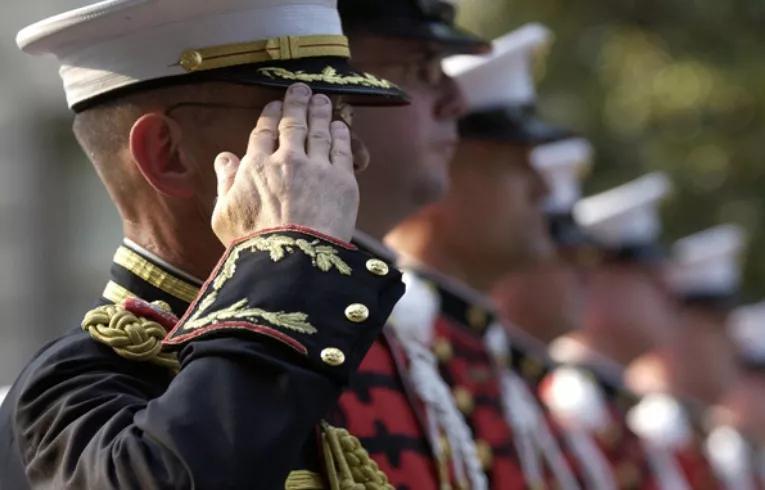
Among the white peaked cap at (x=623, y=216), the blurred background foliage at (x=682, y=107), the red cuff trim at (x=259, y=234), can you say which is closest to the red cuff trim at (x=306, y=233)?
the red cuff trim at (x=259, y=234)

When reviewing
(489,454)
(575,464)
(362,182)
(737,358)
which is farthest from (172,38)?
(737,358)

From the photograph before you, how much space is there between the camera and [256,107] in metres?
3.44

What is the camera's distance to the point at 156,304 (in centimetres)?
344

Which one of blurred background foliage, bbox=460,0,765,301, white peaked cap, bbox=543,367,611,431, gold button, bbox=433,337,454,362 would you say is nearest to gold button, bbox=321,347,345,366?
gold button, bbox=433,337,454,362

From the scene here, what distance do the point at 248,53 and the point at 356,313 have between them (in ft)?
1.91

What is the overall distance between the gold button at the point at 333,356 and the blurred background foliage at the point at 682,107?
10567 mm

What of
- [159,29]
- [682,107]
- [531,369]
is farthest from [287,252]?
[682,107]

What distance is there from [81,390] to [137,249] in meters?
0.43

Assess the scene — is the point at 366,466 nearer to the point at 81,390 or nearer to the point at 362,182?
the point at 81,390

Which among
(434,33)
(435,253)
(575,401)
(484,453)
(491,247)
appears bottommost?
(484,453)

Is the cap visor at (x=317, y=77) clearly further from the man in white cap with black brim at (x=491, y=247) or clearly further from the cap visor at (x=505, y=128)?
the cap visor at (x=505, y=128)

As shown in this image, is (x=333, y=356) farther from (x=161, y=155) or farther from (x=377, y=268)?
(x=161, y=155)

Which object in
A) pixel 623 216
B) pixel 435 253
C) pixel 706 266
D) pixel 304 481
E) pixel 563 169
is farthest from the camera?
pixel 706 266

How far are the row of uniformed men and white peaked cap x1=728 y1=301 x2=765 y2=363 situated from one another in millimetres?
1537
